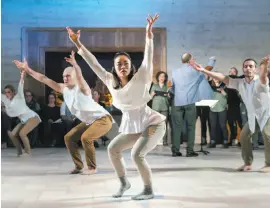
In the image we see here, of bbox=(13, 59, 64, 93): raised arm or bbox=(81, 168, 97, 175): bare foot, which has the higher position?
bbox=(13, 59, 64, 93): raised arm

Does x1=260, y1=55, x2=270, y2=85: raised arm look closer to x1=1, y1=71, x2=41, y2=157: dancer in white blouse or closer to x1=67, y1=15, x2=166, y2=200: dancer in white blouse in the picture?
x1=67, y1=15, x2=166, y2=200: dancer in white blouse

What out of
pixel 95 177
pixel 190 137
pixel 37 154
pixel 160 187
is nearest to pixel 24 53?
pixel 37 154

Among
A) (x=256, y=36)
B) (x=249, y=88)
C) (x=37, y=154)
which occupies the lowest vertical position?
(x=37, y=154)

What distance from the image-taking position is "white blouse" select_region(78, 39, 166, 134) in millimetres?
4422

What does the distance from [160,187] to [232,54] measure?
738 centimetres

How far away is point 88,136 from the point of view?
20.6 feet

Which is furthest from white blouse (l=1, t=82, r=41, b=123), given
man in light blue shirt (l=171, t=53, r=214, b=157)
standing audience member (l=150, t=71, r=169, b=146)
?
man in light blue shirt (l=171, t=53, r=214, b=157)

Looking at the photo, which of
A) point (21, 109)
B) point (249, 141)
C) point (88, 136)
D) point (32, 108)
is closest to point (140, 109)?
point (88, 136)

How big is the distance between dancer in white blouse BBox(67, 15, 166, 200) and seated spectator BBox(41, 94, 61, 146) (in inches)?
255

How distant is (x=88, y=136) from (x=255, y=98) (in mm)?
2132

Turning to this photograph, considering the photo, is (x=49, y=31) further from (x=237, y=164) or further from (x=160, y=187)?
(x=160, y=187)

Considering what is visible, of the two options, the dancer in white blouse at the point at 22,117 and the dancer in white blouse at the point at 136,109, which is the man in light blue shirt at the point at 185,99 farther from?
the dancer in white blouse at the point at 136,109

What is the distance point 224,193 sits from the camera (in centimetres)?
484

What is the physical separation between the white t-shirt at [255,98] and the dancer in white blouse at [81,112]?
1723 millimetres
